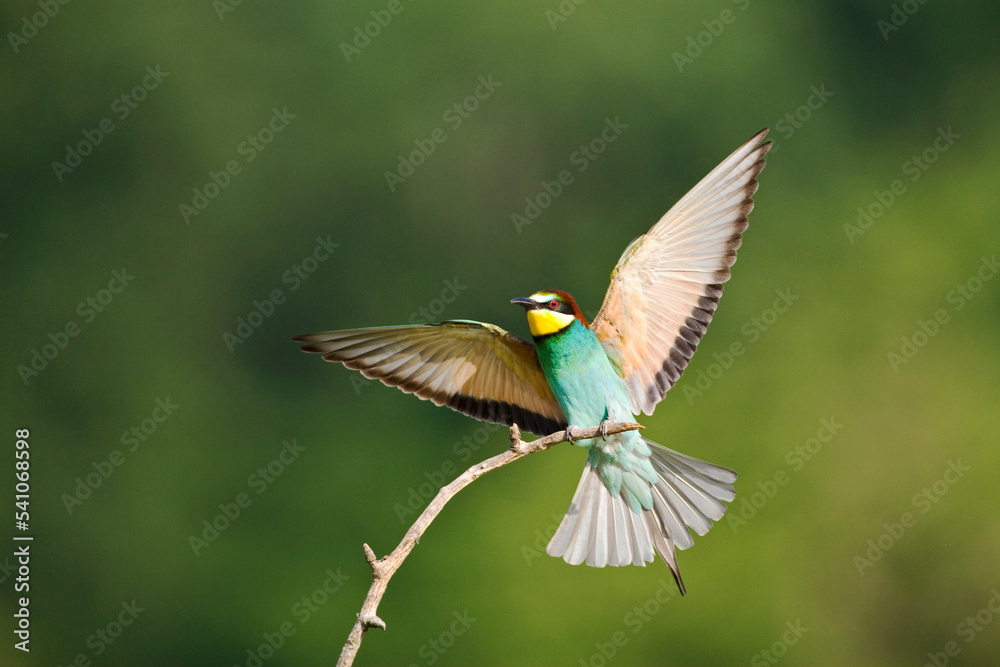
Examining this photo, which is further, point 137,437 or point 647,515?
point 137,437

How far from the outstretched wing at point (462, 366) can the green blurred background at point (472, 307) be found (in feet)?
9.06

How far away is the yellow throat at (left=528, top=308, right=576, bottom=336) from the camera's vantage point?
92.3 inches

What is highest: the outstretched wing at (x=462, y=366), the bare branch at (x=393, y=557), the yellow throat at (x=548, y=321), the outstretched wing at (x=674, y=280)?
→ the outstretched wing at (x=674, y=280)

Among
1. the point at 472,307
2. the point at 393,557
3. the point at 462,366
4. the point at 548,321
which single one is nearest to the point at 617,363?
the point at 548,321

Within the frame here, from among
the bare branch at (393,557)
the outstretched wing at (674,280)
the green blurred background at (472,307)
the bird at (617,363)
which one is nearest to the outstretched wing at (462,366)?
the bird at (617,363)

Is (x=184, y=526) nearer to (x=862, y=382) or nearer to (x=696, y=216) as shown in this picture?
(x=862, y=382)

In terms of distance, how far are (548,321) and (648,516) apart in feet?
1.94

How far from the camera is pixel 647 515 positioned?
102 inches

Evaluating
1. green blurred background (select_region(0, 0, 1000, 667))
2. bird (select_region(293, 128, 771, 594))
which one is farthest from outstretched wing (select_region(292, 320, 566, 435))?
green blurred background (select_region(0, 0, 1000, 667))

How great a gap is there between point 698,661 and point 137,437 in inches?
169

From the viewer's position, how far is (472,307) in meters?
7.16

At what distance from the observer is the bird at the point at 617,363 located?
2338 millimetres

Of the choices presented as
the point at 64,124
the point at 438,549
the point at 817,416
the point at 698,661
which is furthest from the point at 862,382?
the point at 64,124

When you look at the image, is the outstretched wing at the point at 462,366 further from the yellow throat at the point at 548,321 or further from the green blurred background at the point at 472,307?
the green blurred background at the point at 472,307
